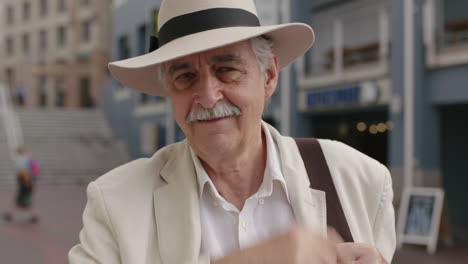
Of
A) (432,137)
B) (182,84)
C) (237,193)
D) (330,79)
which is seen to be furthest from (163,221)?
(330,79)

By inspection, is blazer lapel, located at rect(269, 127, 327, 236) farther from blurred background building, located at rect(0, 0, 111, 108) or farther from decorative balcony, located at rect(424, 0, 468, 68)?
blurred background building, located at rect(0, 0, 111, 108)

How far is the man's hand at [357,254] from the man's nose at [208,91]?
56 centimetres

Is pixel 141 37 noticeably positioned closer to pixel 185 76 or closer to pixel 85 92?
pixel 85 92

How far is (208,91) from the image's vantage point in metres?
1.68

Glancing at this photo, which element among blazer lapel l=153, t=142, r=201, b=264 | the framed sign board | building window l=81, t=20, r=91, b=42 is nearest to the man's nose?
blazer lapel l=153, t=142, r=201, b=264

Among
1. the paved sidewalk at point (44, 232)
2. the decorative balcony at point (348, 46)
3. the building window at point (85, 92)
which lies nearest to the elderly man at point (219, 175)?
the paved sidewalk at point (44, 232)

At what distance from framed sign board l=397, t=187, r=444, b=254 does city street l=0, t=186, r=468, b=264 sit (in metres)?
0.18

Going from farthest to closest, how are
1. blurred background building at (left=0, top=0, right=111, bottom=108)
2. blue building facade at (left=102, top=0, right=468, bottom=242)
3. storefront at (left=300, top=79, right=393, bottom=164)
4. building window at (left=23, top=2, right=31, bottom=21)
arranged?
building window at (left=23, top=2, right=31, bottom=21), blurred background building at (left=0, top=0, right=111, bottom=108), storefront at (left=300, top=79, right=393, bottom=164), blue building facade at (left=102, top=0, right=468, bottom=242)

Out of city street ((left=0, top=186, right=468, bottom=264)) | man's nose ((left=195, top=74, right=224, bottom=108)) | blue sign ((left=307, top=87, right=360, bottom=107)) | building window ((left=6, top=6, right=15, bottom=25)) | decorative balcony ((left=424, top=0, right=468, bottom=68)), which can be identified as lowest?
city street ((left=0, top=186, right=468, bottom=264))

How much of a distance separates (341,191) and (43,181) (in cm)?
1989

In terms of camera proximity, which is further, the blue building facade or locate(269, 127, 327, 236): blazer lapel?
the blue building facade

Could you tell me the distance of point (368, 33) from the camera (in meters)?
14.1

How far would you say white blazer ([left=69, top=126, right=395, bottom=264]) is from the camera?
5.38 ft

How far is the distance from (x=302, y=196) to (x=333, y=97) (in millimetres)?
11964
